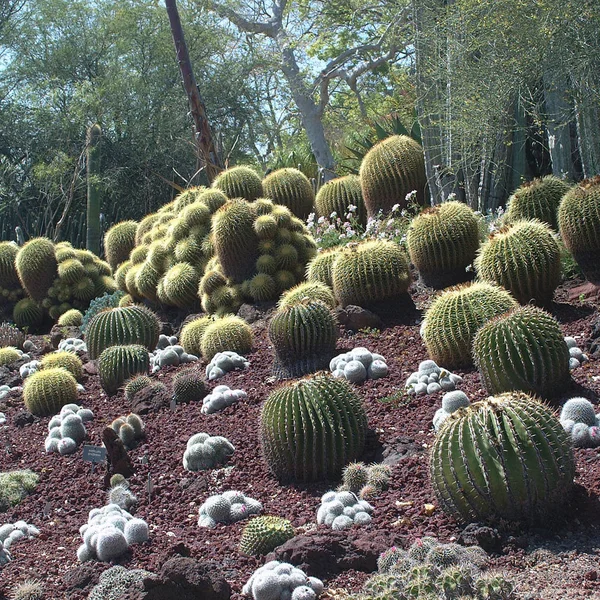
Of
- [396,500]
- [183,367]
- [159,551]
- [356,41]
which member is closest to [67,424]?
[183,367]

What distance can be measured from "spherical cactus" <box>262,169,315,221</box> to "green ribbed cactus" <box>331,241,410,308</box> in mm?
4378

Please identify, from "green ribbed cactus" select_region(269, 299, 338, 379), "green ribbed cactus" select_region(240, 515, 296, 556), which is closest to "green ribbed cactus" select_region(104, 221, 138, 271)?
"green ribbed cactus" select_region(269, 299, 338, 379)

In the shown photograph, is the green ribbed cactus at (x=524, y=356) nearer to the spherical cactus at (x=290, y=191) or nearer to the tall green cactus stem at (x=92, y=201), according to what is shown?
the spherical cactus at (x=290, y=191)

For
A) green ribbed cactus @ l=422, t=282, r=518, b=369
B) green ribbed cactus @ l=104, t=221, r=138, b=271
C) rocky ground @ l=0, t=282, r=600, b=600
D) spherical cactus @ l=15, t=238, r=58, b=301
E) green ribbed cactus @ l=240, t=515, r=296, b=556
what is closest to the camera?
rocky ground @ l=0, t=282, r=600, b=600

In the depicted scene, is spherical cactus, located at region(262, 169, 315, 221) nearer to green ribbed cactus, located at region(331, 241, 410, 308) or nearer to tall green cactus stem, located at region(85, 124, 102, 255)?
green ribbed cactus, located at region(331, 241, 410, 308)

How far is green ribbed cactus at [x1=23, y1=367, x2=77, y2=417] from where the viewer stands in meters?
8.95

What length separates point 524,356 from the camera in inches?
242

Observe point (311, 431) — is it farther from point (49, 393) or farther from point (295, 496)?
point (49, 393)

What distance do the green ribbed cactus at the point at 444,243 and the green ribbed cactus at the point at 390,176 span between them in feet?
9.61

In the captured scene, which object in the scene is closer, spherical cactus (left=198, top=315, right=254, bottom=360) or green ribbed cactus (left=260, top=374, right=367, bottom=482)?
green ribbed cactus (left=260, top=374, right=367, bottom=482)

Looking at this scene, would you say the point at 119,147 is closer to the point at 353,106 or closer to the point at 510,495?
the point at 353,106

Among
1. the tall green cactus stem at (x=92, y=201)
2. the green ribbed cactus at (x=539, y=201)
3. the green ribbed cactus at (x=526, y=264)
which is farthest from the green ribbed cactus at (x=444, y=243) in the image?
the tall green cactus stem at (x=92, y=201)

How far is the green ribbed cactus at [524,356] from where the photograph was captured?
6148 mm

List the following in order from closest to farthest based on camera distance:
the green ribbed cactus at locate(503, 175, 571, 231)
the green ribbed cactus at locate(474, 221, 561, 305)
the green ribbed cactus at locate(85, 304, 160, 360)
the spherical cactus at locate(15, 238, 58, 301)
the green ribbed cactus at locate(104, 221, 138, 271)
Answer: the green ribbed cactus at locate(474, 221, 561, 305) → the green ribbed cactus at locate(503, 175, 571, 231) → the green ribbed cactus at locate(85, 304, 160, 360) → the spherical cactus at locate(15, 238, 58, 301) → the green ribbed cactus at locate(104, 221, 138, 271)
